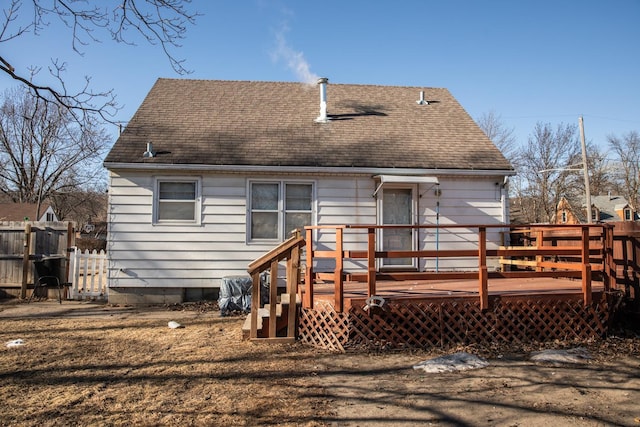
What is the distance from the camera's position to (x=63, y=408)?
3.73 m

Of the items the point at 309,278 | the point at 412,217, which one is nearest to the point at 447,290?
the point at 309,278

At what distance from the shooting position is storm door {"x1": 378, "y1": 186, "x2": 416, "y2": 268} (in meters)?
9.77

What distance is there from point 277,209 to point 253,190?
0.66 meters

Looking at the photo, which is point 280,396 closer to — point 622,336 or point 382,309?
point 382,309

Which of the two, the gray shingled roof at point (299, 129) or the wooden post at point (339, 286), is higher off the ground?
the gray shingled roof at point (299, 129)

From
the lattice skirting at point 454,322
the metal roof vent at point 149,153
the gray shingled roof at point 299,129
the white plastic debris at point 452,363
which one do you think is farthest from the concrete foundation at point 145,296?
the white plastic debris at point 452,363

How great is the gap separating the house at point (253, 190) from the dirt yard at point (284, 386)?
2963 mm

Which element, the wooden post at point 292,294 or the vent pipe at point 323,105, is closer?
the wooden post at point 292,294

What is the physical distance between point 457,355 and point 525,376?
30.4 inches

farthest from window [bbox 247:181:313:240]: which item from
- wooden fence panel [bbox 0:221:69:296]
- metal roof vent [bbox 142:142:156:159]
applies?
wooden fence panel [bbox 0:221:69:296]

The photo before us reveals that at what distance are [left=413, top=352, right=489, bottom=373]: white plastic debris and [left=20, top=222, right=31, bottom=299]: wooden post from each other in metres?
9.21

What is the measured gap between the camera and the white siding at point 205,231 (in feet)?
30.1

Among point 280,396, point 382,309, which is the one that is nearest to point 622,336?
point 382,309

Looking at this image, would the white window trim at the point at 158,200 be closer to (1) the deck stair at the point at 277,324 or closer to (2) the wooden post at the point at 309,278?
(1) the deck stair at the point at 277,324
